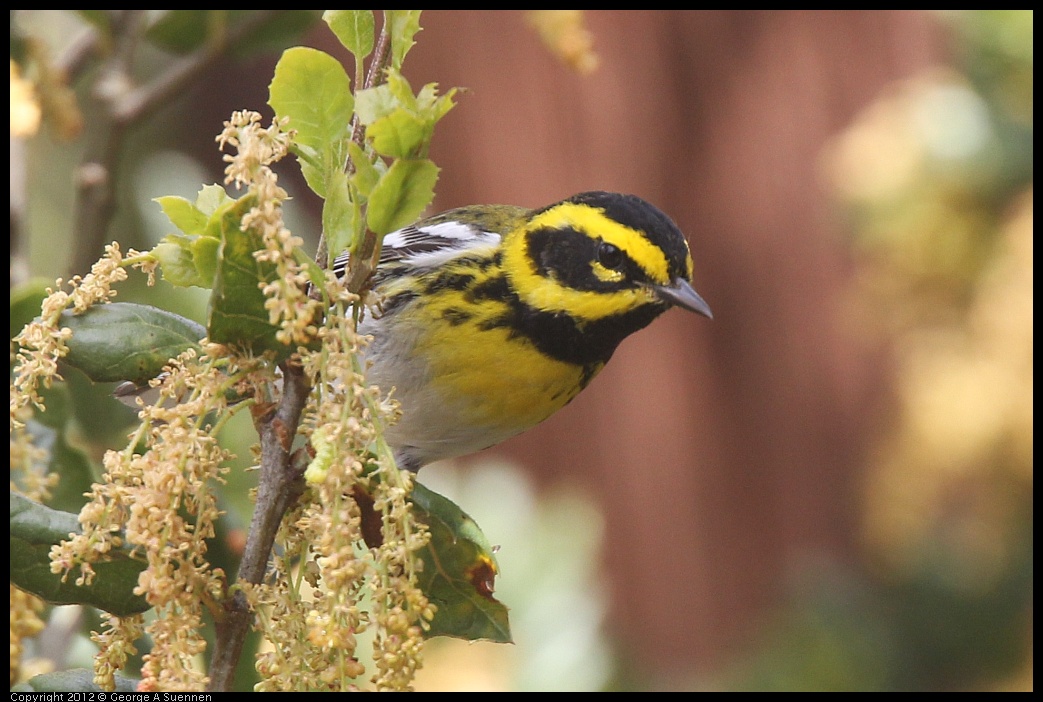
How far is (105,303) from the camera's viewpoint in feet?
2.67

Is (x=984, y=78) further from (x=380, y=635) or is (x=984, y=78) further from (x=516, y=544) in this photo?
(x=380, y=635)

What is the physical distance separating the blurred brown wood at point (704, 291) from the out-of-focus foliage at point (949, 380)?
1.16m

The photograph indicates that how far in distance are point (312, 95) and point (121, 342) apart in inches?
9.6

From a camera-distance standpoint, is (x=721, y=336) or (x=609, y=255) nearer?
(x=609, y=255)

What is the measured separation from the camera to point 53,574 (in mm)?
770

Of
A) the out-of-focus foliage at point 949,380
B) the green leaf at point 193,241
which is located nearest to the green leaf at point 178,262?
the green leaf at point 193,241

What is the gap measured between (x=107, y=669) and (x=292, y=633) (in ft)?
0.39

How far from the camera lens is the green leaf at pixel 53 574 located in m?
0.74

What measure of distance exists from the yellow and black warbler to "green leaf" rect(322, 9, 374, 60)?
75 centimetres

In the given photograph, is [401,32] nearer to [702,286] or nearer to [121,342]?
[121,342]

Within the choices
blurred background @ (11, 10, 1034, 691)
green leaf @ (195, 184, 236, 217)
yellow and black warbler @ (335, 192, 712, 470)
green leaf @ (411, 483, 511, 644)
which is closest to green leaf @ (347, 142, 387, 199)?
green leaf @ (195, 184, 236, 217)

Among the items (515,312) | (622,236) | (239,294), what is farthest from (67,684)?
(622,236)

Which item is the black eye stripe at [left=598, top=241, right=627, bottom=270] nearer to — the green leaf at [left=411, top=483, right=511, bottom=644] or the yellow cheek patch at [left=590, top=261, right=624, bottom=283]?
the yellow cheek patch at [left=590, top=261, right=624, bottom=283]

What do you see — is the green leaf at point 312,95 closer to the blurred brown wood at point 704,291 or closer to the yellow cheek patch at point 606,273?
the yellow cheek patch at point 606,273
